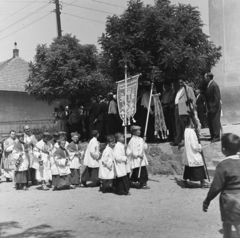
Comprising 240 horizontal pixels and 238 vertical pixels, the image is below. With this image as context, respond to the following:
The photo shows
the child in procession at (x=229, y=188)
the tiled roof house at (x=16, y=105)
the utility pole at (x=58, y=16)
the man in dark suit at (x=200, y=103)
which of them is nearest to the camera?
the child in procession at (x=229, y=188)

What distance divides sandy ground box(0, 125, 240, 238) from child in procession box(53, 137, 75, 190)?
36 cm

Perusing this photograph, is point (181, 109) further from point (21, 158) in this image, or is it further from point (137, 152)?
point (21, 158)

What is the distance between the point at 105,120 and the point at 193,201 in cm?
603

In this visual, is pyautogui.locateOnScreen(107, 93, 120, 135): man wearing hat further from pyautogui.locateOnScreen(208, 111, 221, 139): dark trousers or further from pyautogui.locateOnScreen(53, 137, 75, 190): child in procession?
pyautogui.locateOnScreen(208, 111, 221, 139): dark trousers

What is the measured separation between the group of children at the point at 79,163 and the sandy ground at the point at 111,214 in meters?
0.42

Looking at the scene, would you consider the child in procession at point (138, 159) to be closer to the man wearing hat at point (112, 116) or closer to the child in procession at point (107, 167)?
the child in procession at point (107, 167)

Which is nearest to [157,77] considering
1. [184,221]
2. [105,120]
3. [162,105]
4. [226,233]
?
[162,105]

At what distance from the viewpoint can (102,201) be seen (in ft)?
25.0

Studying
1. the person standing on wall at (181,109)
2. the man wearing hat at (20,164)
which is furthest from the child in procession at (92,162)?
the person standing on wall at (181,109)

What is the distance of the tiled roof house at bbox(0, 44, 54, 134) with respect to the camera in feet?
74.8

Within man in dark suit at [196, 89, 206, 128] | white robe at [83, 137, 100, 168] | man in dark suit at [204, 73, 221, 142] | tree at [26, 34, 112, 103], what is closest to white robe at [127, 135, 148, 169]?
white robe at [83, 137, 100, 168]

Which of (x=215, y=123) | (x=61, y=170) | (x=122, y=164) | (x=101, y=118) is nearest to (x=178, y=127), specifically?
(x=215, y=123)

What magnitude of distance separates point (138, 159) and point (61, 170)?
6.87 ft

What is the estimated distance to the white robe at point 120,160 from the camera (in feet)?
26.9
